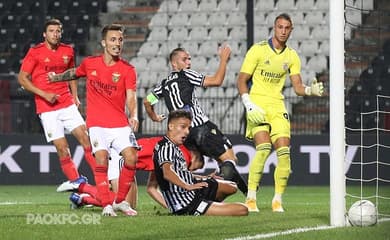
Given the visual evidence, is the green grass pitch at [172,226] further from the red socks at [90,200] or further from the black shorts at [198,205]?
the black shorts at [198,205]

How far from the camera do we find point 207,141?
38.2 ft

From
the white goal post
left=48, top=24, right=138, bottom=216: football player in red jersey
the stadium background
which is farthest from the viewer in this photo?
the stadium background

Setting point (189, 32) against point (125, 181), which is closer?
point (125, 181)

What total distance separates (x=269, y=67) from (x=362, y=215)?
113 inches

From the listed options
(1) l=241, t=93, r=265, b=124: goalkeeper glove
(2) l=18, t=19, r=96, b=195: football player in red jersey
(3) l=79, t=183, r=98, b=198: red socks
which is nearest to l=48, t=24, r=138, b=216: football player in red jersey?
(3) l=79, t=183, r=98, b=198: red socks

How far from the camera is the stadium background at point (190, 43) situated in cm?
1820

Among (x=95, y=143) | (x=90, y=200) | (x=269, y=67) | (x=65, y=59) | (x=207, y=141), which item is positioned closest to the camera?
(x=95, y=143)

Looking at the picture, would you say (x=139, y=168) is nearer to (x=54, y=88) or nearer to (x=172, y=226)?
(x=54, y=88)

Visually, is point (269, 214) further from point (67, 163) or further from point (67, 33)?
point (67, 33)

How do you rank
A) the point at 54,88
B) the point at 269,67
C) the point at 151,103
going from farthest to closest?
the point at 54,88 < the point at 151,103 < the point at 269,67

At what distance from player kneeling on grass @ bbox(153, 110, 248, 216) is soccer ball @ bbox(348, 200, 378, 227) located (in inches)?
54.8

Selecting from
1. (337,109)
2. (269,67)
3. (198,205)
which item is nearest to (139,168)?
(198,205)

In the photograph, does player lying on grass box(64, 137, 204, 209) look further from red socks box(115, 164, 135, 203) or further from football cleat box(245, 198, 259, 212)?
football cleat box(245, 198, 259, 212)

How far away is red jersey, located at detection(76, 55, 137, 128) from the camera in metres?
10.5
